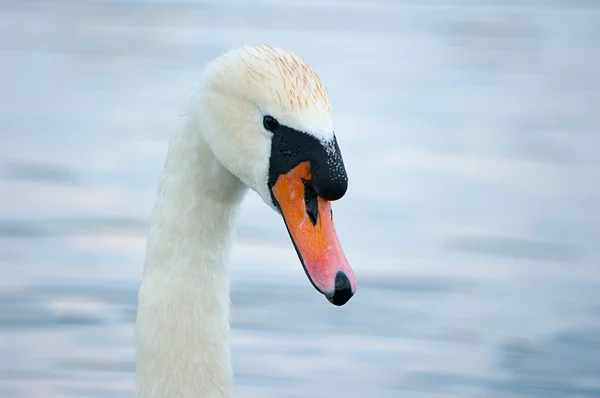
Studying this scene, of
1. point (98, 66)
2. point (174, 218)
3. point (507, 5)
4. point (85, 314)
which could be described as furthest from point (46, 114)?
point (174, 218)

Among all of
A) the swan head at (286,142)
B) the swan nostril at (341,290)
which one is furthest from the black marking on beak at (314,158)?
the swan nostril at (341,290)

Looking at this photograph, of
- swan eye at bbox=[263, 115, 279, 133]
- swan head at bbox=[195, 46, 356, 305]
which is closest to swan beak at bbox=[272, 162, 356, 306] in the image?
swan head at bbox=[195, 46, 356, 305]

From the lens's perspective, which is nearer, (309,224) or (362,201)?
(309,224)

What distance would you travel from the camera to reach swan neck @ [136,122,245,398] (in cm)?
357

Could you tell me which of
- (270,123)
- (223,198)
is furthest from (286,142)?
(223,198)

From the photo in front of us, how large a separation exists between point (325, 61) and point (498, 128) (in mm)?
1478

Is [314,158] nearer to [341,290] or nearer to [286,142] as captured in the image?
[286,142]

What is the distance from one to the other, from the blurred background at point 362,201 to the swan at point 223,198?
203 cm

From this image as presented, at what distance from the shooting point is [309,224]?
3324 mm

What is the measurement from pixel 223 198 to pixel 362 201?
150 inches

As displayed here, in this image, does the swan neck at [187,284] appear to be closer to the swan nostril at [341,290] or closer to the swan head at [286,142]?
the swan head at [286,142]

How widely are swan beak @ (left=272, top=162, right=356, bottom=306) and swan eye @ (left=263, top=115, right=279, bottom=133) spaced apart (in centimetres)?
12

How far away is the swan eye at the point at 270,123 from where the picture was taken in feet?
11.0

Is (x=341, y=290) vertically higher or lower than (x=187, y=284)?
lower
